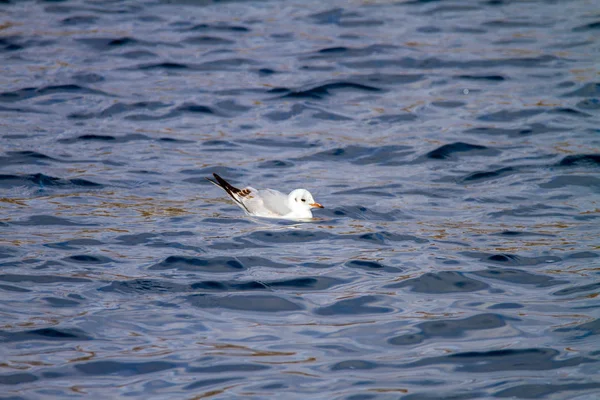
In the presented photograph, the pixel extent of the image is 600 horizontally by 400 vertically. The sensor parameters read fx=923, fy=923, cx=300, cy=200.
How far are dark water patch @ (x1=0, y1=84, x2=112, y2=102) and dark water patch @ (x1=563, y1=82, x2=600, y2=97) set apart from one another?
672cm

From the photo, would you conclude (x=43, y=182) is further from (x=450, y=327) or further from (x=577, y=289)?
(x=577, y=289)

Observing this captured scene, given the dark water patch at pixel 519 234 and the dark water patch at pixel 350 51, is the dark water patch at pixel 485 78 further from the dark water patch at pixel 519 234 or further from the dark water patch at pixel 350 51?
the dark water patch at pixel 519 234

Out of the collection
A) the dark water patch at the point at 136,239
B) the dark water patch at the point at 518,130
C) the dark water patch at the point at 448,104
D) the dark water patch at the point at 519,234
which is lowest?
the dark water patch at the point at 519,234

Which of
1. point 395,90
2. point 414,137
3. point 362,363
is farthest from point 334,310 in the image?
point 395,90

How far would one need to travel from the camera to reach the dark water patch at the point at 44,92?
13281 mm

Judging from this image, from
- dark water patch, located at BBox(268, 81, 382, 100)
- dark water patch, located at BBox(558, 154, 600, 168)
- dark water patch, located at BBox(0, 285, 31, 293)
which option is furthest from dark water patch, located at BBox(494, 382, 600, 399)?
dark water patch, located at BBox(268, 81, 382, 100)

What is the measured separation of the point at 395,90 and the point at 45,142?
519 cm

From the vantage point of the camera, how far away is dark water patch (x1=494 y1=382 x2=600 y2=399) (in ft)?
18.0

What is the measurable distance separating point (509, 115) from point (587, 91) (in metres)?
1.57

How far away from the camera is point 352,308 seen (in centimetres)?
680

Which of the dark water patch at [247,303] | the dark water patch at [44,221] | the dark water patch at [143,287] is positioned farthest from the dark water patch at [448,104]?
the dark water patch at [143,287]

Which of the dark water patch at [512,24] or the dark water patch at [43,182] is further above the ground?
the dark water patch at [512,24]

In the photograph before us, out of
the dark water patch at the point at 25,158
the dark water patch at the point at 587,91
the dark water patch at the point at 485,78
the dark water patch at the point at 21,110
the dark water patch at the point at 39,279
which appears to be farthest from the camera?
the dark water patch at the point at 485,78

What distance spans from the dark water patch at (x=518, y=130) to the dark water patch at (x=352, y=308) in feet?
18.0
